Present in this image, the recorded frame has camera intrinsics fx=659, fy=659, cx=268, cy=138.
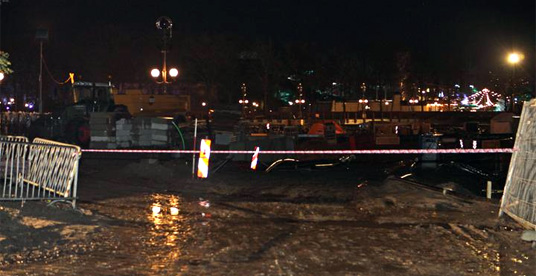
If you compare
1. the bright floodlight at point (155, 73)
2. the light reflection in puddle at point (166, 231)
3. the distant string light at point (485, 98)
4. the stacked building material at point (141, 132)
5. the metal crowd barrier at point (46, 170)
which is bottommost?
the light reflection in puddle at point (166, 231)

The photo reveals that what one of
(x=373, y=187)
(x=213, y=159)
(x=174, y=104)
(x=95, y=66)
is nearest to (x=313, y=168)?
(x=213, y=159)

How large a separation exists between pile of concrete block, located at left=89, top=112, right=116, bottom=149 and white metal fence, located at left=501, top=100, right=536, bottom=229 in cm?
1758

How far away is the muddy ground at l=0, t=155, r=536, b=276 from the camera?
726cm

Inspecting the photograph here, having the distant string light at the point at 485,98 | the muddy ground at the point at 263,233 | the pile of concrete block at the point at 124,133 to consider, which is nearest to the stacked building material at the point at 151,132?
the pile of concrete block at the point at 124,133

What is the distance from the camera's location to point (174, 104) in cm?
4384

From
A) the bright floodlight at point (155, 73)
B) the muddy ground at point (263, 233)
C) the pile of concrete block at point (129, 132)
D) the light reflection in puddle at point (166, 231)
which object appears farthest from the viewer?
the bright floodlight at point (155, 73)

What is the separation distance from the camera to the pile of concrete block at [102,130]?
24828 mm

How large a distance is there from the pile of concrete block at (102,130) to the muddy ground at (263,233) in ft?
33.3

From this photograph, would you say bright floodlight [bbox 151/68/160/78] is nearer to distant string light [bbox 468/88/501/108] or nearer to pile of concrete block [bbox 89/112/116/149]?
pile of concrete block [bbox 89/112/116/149]

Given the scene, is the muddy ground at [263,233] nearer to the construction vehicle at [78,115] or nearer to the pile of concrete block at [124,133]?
the pile of concrete block at [124,133]

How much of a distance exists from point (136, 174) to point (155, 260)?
963 cm

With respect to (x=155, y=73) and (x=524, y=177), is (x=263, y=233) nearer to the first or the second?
(x=524, y=177)

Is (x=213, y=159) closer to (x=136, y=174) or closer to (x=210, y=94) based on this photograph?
(x=136, y=174)

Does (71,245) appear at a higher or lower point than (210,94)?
lower
